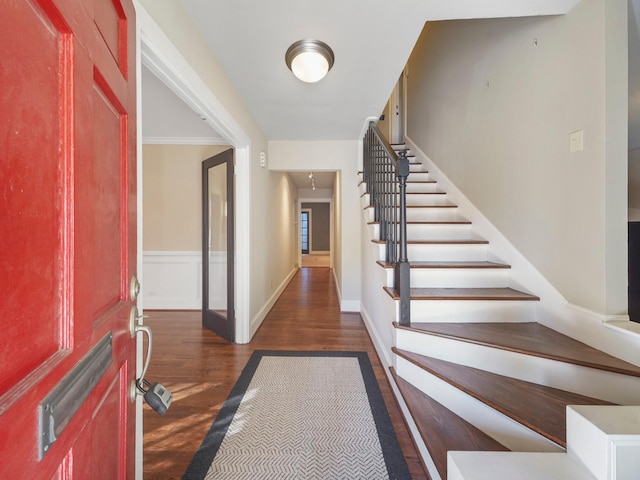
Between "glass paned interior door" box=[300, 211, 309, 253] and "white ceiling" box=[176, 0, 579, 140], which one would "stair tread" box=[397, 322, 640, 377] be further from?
"glass paned interior door" box=[300, 211, 309, 253]

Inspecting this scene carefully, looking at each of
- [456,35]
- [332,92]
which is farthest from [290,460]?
[456,35]

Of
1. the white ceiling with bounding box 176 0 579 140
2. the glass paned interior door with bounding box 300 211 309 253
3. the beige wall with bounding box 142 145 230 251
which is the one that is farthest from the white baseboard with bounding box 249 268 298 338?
the glass paned interior door with bounding box 300 211 309 253

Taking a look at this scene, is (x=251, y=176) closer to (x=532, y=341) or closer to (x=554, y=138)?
(x=554, y=138)

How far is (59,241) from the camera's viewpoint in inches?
18.9

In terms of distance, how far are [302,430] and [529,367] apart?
1.28m

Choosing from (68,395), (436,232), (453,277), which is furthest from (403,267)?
(68,395)

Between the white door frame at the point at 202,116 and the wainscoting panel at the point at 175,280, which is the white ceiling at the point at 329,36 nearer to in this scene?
the white door frame at the point at 202,116

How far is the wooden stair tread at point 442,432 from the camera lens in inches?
48.7

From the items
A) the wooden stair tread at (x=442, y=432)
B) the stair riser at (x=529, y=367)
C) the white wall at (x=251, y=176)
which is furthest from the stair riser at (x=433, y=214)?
the wooden stair tread at (x=442, y=432)

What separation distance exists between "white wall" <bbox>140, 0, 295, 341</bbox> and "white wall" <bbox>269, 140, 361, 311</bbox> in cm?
30

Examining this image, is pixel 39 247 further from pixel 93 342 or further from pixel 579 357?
pixel 579 357

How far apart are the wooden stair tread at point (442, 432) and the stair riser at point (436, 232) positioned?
1.45 meters

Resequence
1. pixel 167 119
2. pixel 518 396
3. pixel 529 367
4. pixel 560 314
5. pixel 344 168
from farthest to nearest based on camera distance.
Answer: pixel 344 168
pixel 167 119
pixel 560 314
pixel 529 367
pixel 518 396

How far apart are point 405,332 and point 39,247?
5.82 feet
